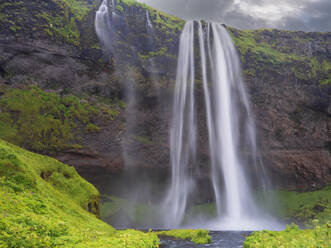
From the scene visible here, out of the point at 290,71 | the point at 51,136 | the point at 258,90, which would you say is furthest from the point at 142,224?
the point at 290,71

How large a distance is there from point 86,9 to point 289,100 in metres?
32.7

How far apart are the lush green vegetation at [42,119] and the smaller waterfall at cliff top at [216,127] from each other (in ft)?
39.4

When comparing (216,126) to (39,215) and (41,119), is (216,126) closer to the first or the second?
(41,119)

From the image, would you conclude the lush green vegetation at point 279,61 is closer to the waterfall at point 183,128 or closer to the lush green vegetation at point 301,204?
the waterfall at point 183,128

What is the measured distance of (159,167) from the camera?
36312 mm

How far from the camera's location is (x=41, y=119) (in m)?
30.3

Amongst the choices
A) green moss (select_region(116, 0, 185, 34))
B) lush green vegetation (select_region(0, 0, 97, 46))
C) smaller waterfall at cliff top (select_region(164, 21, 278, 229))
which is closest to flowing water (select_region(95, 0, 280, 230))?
smaller waterfall at cliff top (select_region(164, 21, 278, 229))

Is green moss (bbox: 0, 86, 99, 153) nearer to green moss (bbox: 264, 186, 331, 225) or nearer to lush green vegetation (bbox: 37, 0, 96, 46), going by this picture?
lush green vegetation (bbox: 37, 0, 96, 46)

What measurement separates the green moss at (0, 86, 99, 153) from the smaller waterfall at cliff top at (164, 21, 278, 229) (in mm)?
12641

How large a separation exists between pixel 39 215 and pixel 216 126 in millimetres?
30515

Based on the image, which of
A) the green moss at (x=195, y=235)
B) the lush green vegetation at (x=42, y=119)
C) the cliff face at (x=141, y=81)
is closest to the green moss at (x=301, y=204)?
the cliff face at (x=141, y=81)

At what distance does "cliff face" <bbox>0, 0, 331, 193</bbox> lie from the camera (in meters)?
32.1

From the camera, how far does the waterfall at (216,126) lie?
3547 centimetres

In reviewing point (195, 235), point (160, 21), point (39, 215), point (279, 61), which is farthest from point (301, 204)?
point (39, 215)
